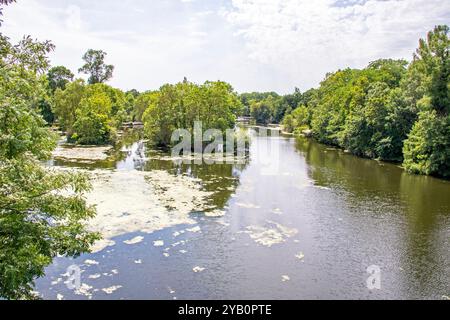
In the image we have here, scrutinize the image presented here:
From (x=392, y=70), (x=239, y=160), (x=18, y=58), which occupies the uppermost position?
(x=392, y=70)

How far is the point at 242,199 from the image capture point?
2498 cm

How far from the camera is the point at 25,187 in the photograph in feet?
26.2

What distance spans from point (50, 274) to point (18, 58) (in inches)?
374

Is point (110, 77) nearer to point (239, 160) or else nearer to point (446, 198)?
point (239, 160)

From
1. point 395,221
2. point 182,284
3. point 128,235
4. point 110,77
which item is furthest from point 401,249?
point 110,77

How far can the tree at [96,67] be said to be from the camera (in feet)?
307

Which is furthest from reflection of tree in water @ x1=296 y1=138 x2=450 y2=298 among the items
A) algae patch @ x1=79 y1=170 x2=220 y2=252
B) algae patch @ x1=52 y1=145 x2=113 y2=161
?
algae patch @ x1=52 y1=145 x2=113 y2=161

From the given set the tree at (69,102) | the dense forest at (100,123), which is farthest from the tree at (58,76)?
the tree at (69,102)

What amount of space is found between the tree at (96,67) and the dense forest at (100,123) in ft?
0.79

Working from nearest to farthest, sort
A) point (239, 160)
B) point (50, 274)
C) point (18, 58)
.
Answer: point (18, 58)
point (50, 274)
point (239, 160)

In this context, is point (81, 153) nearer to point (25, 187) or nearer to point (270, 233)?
point (270, 233)

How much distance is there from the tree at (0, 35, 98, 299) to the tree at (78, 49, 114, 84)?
92.2 meters

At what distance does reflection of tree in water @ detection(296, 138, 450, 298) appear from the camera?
15297mm

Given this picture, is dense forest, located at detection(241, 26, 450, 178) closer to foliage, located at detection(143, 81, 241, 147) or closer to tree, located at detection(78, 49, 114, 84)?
foliage, located at detection(143, 81, 241, 147)
